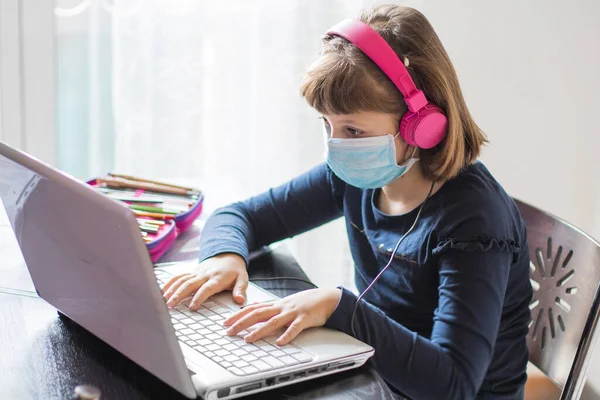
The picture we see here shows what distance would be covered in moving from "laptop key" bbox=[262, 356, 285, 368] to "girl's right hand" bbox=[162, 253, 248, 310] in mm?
186

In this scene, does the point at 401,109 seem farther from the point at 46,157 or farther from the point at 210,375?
the point at 46,157

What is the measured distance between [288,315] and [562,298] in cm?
52

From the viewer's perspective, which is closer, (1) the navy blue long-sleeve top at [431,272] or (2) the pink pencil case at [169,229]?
(1) the navy blue long-sleeve top at [431,272]

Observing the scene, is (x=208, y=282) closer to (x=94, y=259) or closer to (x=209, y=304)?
(x=209, y=304)

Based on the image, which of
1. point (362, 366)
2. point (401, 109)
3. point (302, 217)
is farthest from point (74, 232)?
point (302, 217)

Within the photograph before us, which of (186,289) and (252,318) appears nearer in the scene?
Answer: (252,318)

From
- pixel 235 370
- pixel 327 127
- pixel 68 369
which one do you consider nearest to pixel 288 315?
pixel 235 370

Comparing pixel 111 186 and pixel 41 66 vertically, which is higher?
pixel 41 66

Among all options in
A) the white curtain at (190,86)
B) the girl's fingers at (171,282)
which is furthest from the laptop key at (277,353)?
the white curtain at (190,86)

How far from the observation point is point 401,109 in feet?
3.67

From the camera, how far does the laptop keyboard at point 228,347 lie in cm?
82

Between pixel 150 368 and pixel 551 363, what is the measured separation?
720mm

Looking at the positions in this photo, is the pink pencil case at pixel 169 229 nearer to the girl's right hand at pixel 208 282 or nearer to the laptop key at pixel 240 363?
the girl's right hand at pixel 208 282

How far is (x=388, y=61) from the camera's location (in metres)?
1.08
